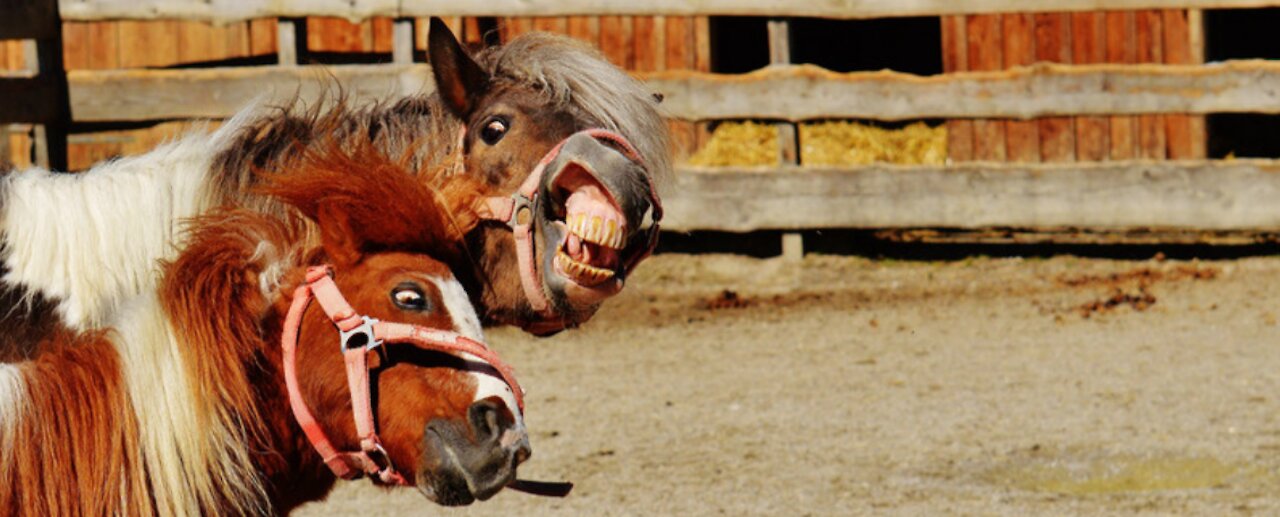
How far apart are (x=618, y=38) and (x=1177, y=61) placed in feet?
12.9

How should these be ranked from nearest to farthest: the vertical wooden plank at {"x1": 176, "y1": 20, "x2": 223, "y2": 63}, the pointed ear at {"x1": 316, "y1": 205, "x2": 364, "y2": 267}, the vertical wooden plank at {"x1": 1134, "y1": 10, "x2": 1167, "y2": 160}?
the pointed ear at {"x1": 316, "y1": 205, "x2": 364, "y2": 267}, the vertical wooden plank at {"x1": 1134, "y1": 10, "x2": 1167, "y2": 160}, the vertical wooden plank at {"x1": 176, "y1": 20, "x2": 223, "y2": 63}

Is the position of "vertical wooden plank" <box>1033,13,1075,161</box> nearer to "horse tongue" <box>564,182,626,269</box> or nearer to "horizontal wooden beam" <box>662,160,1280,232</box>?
"horizontal wooden beam" <box>662,160,1280,232</box>

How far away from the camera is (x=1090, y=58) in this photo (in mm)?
12562

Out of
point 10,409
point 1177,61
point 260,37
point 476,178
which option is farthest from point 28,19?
point 1177,61

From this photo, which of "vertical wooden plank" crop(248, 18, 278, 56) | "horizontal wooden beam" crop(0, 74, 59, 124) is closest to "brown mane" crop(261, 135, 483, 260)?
"horizontal wooden beam" crop(0, 74, 59, 124)

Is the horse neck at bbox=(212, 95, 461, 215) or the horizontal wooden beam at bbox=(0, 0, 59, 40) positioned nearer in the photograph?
the horse neck at bbox=(212, 95, 461, 215)

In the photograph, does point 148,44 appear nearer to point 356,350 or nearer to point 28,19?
point 28,19

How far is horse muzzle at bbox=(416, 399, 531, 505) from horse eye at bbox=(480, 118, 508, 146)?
187cm

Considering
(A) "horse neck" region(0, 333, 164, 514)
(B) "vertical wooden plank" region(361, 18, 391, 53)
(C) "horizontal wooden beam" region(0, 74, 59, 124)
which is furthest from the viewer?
(B) "vertical wooden plank" region(361, 18, 391, 53)

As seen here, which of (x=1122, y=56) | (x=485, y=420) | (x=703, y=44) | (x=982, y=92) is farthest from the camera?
(x=703, y=44)

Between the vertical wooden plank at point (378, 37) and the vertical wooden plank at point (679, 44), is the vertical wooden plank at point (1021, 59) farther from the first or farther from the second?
the vertical wooden plank at point (378, 37)

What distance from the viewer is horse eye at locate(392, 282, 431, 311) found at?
9.11 feet

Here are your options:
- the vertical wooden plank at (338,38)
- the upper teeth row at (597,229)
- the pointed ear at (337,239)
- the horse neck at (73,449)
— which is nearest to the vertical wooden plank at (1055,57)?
the vertical wooden plank at (338,38)

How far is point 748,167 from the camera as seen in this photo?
10.6 m
